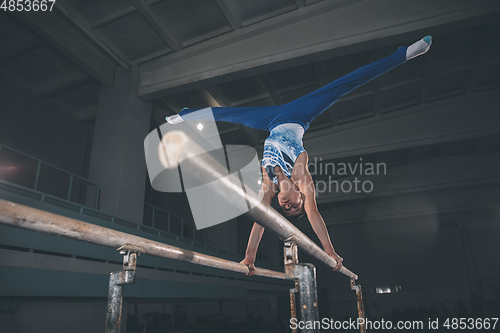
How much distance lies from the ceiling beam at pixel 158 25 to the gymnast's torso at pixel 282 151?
13.3 ft

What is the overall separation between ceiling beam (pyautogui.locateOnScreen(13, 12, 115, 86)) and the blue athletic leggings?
3.68 meters

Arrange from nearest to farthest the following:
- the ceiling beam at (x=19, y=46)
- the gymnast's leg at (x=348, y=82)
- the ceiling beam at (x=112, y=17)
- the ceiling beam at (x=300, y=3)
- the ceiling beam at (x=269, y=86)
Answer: the gymnast's leg at (x=348, y=82) → the ceiling beam at (x=112, y=17) → the ceiling beam at (x=300, y=3) → the ceiling beam at (x=19, y=46) → the ceiling beam at (x=269, y=86)

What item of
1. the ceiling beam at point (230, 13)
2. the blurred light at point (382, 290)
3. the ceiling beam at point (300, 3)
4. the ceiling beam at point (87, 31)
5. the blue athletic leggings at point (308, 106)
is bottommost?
the blurred light at point (382, 290)

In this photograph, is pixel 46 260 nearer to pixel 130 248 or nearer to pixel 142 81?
pixel 130 248

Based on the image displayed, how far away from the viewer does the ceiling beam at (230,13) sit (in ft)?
17.9

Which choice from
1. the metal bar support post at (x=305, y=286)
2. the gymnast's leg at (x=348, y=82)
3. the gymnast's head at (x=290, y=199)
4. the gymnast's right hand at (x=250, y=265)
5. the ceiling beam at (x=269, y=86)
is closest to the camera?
the metal bar support post at (x=305, y=286)

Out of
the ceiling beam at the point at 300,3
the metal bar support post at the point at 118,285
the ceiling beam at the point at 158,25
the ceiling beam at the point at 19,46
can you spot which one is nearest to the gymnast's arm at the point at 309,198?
the metal bar support post at the point at 118,285

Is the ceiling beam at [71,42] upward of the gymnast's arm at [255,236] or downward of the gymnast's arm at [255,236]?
upward

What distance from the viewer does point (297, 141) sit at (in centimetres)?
269

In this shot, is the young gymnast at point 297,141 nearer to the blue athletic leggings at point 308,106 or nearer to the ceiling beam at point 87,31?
the blue athletic leggings at point 308,106

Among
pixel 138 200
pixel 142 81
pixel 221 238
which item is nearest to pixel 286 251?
pixel 138 200

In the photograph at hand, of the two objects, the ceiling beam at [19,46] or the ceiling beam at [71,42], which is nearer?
the ceiling beam at [71,42]

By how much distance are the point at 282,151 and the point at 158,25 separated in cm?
446

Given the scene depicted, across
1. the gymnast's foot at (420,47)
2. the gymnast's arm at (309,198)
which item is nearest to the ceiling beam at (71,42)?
the gymnast's arm at (309,198)
